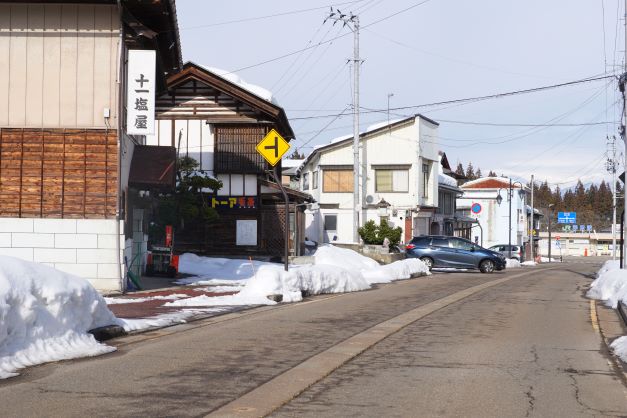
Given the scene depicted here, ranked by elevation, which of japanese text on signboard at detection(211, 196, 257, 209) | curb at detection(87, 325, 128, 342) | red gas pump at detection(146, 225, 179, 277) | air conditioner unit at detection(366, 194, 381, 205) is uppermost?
air conditioner unit at detection(366, 194, 381, 205)

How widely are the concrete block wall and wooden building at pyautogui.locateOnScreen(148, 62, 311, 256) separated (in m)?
14.5

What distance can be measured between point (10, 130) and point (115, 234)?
11.3 ft

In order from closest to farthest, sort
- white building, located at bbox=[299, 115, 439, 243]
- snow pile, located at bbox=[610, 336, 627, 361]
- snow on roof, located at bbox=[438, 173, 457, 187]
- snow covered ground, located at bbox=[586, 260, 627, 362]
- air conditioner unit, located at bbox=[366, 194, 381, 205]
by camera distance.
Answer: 1. snow pile, located at bbox=[610, 336, 627, 361]
2. snow covered ground, located at bbox=[586, 260, 627, 362]
3. air conditioner unit, located at bbox=[366, 194, 381, 205]
4. white building, located at bbox=[299, 115, 439, 243]
5. snow on roof, located at bbox=[438, 173, 457, 187]

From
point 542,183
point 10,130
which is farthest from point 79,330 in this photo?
point 542,183

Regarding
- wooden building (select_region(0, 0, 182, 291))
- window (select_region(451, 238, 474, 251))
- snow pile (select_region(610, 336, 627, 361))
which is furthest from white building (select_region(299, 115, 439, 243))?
snow pile (select_region(610, 336, 627, 361))

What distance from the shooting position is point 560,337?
38.3 feet

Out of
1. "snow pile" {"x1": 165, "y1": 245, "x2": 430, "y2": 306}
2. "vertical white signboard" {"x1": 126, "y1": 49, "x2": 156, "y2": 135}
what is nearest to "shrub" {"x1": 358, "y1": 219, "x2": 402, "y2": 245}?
"snow pile" {"x1": 165, "y1": 245, "x2": 430, "y2": 306}

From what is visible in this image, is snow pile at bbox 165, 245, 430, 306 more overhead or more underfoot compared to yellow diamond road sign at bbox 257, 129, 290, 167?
more underfoot

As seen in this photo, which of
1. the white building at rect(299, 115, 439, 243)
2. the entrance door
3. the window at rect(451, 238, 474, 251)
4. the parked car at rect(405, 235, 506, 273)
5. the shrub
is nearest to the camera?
the parked car at rect(405, 235, 506, 273)

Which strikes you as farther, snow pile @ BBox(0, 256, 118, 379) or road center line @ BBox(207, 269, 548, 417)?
snow pile @ BBox(0, 256, 118, 379)

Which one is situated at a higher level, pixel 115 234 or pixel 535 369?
pixel 115 234

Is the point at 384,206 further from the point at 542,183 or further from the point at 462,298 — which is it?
the point at 542,183

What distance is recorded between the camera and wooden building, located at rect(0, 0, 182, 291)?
17.1m

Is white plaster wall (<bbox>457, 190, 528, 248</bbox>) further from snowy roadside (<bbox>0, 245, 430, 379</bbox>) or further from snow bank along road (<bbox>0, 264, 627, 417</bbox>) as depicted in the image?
snowy roadside (<bbox>0, 245, 430, 379</bbox>)
